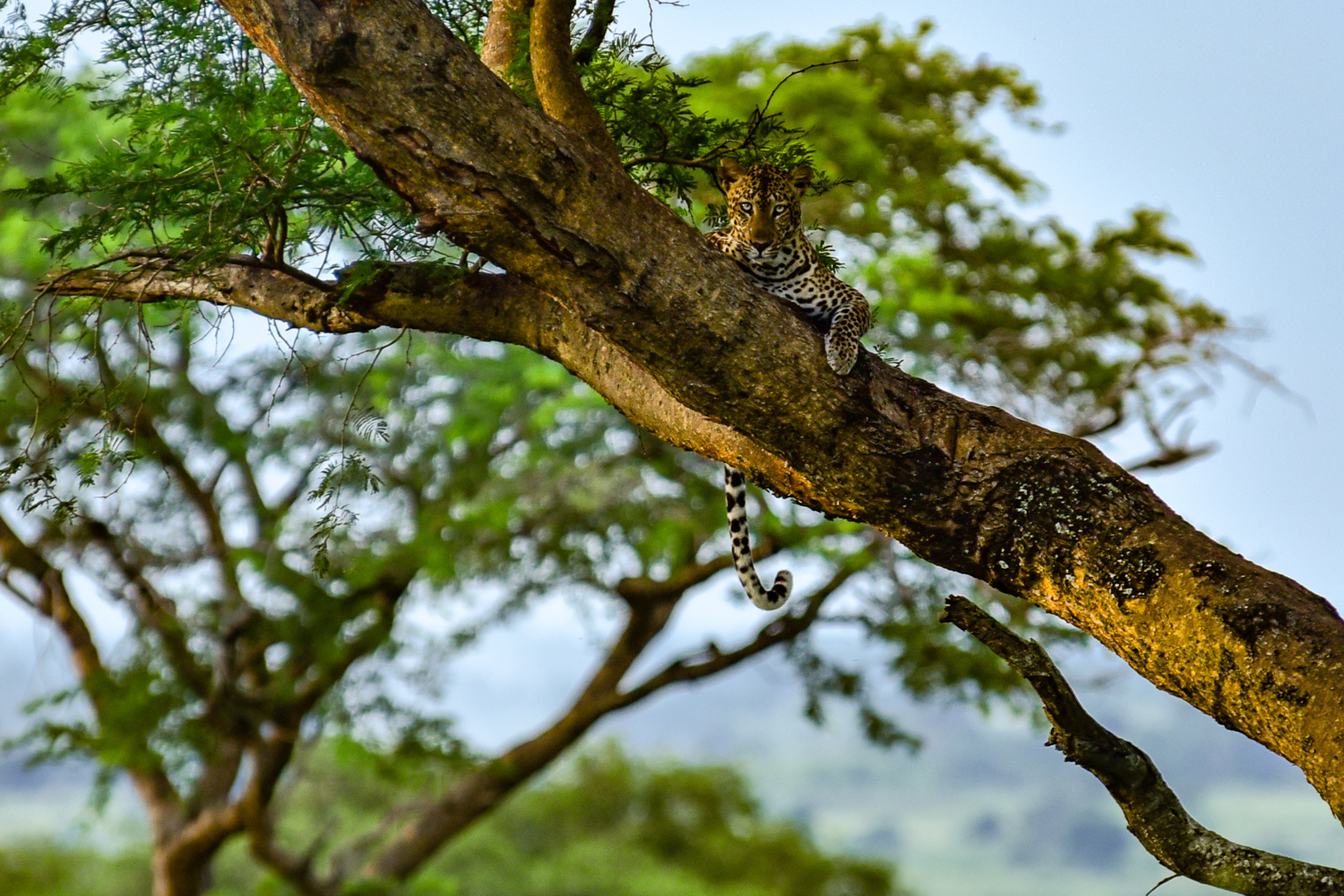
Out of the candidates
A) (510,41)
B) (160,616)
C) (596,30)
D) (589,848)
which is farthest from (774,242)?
(589,848)

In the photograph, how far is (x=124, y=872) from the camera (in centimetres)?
1267

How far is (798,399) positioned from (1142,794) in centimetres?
101

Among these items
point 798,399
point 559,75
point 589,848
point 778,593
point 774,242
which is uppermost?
point 589,848

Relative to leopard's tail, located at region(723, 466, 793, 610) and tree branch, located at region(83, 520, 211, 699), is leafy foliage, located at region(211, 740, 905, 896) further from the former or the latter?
leopard's tail, located at region(723, 466, 793, 610)

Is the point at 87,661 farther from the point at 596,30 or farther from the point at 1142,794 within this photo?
the point at 1142,794

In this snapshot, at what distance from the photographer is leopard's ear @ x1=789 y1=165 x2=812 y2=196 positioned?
3.79 metres

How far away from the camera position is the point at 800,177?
386 cm

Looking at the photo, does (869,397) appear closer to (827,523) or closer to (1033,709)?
(827,523)

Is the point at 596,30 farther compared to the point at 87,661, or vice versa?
the point at 87,661

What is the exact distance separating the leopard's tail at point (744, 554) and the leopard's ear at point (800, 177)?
34.0 inches

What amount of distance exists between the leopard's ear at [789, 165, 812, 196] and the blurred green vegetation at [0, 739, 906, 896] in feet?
28.8

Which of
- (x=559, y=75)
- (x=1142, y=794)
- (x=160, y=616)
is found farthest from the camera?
(x=160, y=616)

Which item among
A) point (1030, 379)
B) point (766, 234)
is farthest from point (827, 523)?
point (766, 234)

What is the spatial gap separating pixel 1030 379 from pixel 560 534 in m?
3.05
